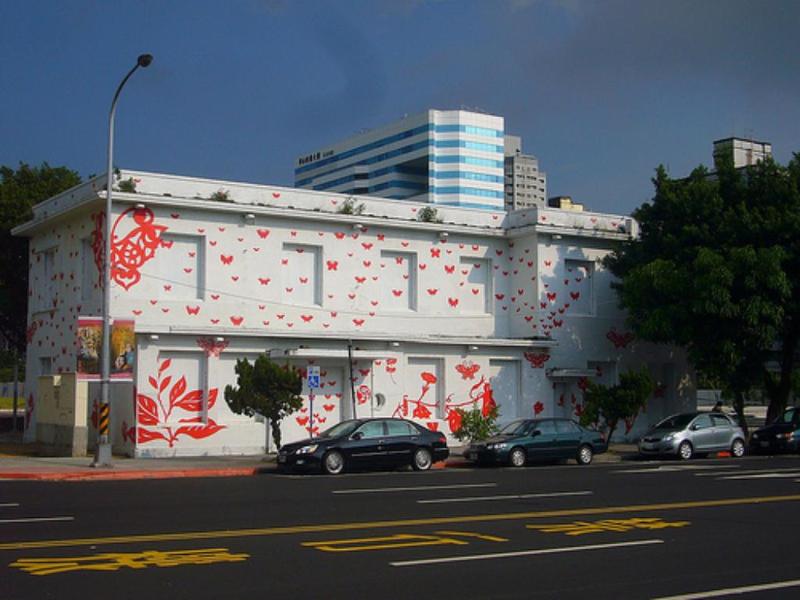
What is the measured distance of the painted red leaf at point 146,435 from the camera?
96.1ft

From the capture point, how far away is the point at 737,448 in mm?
32656

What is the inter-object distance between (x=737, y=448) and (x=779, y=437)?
1.72m

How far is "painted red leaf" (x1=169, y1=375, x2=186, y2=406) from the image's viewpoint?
1182 inches

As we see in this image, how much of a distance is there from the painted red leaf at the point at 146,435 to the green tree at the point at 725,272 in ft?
54.9

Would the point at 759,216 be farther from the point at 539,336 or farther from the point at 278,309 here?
the point at 278,309

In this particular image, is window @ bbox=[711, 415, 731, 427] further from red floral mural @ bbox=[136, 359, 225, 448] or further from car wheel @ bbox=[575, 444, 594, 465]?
red floral mural @ bbox=[136, 359, 225, 448]

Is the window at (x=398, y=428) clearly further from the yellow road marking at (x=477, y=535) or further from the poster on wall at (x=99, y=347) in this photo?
the yellow road marking at (x=477, y=535)

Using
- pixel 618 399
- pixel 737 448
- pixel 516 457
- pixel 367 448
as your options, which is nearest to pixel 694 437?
pixel 737 448

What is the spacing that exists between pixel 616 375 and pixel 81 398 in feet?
65.5

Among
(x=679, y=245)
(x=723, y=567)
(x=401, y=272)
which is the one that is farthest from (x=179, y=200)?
(x=723, y=567)

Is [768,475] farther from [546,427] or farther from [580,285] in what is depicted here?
[580,285]

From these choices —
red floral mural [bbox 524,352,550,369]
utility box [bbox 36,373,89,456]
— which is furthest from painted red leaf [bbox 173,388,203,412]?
red floral mural [bbox 524,352,550,369]

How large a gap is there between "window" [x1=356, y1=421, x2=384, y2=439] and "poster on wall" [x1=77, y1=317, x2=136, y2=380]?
634 centimetres

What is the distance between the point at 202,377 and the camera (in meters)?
30.7
